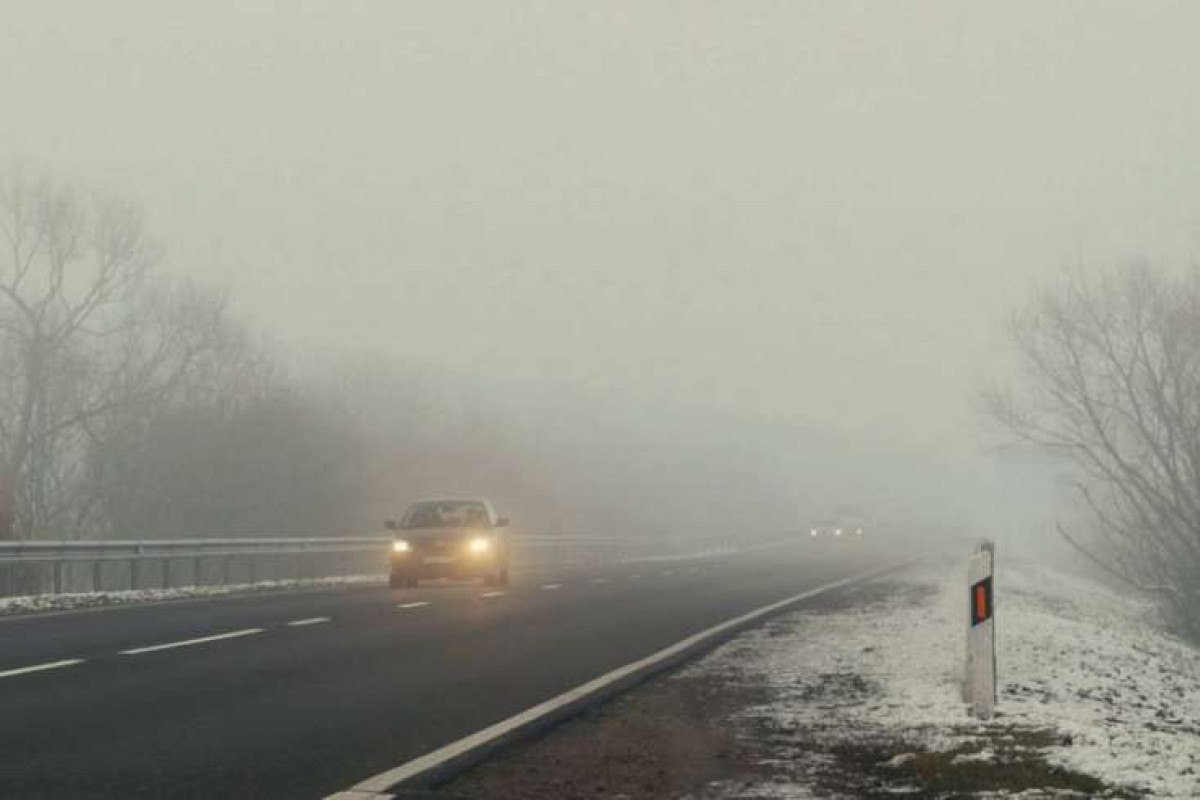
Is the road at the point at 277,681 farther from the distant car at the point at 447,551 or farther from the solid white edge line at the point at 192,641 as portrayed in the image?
the distant car at the point at 447,551

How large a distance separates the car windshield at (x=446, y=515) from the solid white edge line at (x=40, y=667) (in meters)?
14.2

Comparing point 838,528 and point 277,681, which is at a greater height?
point 838,528

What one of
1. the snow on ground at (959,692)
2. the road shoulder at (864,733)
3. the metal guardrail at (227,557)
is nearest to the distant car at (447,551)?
the metal guardrail at (227,557)

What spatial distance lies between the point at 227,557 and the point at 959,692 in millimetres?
19657

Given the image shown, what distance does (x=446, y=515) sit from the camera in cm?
2736

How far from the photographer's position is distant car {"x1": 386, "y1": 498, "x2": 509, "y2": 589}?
25.5 m

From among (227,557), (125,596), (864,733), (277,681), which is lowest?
(864,733)

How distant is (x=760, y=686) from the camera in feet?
36.0

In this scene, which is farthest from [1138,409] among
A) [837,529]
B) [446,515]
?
[837,529]

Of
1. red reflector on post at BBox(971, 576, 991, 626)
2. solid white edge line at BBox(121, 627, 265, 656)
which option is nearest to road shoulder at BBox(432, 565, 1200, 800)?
red reflector on post at BBox(971, 576, 991, 626)

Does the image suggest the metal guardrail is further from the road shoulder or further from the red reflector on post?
the red reflector on post

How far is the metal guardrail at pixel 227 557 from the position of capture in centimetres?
2236

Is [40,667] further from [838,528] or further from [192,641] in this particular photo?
[838,528]

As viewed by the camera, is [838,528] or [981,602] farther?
[838,528]
